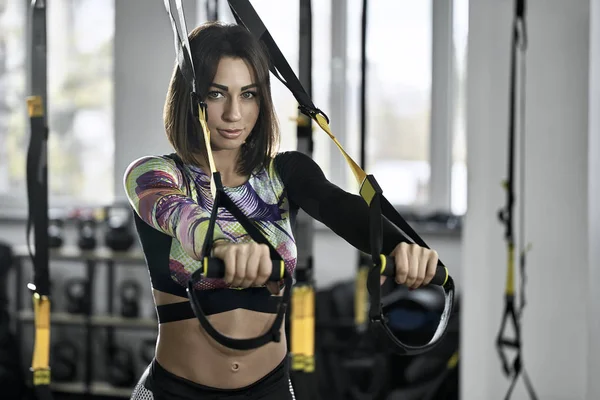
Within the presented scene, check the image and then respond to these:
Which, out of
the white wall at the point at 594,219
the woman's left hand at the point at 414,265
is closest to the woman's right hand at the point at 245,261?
the woman's left hand at the point at 414,265

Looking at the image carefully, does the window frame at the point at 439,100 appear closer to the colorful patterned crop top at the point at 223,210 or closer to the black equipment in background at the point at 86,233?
the black equipment in background at the point at 86,233

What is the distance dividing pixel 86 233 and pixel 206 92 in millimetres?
Result: 2452

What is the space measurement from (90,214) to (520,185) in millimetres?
1782

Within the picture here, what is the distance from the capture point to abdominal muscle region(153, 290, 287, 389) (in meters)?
0.63

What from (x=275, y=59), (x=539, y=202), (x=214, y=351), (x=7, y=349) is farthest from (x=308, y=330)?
(x=7, y=349)

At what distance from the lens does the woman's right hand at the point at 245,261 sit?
525 millimetres

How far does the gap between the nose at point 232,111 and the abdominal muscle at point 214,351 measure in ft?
0.51

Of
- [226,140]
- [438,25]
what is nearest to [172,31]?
[226,140]

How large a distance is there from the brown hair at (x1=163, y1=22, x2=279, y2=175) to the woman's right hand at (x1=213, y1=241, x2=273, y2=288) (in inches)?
4.9

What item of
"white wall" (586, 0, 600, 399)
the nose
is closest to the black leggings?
the nose

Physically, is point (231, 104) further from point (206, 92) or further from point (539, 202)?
point (539, 202)

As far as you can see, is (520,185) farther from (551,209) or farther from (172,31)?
(172,31)

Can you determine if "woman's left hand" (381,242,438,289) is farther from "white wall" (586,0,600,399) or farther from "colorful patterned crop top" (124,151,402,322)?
"white wall" (586,0,600,399)

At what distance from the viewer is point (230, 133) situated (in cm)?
63
